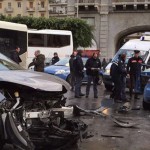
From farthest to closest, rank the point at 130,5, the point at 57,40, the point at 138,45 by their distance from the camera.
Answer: the point at 130,5 → the point at 57,40 → the point at 138,45

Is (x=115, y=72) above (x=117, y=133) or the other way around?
above

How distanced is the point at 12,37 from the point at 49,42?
1241cm

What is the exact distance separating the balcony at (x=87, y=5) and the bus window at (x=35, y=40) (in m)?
14.8

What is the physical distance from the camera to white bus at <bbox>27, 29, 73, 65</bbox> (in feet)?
109

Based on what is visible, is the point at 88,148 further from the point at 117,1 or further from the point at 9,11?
the point at 9,11

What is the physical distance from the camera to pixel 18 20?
45.7 metres

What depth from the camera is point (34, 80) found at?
680 cm

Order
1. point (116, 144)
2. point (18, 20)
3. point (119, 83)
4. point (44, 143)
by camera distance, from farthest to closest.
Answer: point (18, 20) → point (119, 83) → point (116, 144) → point (44, 143)

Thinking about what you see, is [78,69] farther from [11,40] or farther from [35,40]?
[35,40]

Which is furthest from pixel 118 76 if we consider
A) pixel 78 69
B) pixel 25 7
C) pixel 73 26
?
pixel 25 7

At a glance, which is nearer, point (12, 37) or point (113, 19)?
point (12, 37)

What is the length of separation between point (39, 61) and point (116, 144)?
27.5 ft

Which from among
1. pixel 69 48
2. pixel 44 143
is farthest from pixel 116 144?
pixel 69 48

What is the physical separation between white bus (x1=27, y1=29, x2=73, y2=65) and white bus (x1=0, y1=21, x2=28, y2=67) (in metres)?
9.46
